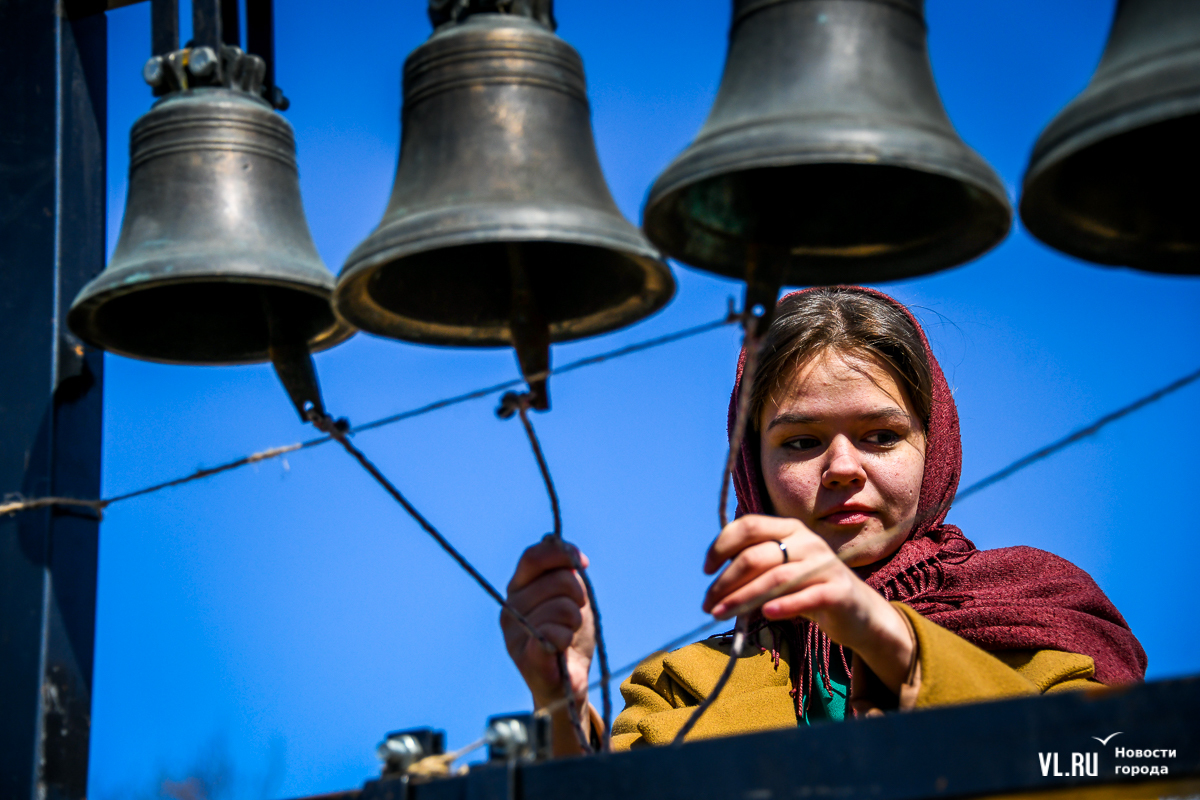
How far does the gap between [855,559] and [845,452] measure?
0.23 m

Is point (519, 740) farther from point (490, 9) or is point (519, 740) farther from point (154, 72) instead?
point (154, 72)

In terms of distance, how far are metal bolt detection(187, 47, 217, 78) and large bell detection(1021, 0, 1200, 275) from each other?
1350mm

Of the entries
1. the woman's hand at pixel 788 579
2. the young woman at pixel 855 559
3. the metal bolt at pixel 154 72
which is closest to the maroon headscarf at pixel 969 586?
the young woman at pixel 855 559

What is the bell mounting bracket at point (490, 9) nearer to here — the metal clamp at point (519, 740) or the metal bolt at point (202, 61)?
the metal bolt at point (202, 61)

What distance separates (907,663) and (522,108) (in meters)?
1.01

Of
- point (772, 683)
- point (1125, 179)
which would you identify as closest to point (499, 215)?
point (1125, 179)

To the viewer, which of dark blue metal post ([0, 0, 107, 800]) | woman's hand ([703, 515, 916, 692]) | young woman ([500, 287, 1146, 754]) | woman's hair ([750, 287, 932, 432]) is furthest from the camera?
woman's hair ([750, 287, 932, 432])

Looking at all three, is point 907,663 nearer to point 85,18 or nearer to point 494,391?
point 494,391

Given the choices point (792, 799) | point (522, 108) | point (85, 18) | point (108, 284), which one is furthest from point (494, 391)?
point (85, 18)

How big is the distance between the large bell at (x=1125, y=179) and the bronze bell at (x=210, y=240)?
113cm

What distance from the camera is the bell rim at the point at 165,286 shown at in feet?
6.51

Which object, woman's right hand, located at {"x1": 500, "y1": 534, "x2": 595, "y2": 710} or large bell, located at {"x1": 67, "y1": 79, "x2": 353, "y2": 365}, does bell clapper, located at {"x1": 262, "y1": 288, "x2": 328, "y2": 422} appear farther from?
woman's right hand, located at {"x1": 500, "y1": 534, "x2": 595, "y2": 710}

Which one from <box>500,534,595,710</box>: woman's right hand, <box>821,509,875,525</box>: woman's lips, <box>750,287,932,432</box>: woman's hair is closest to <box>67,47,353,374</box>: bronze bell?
<box>500,534,595,710</box>: woman's right hand

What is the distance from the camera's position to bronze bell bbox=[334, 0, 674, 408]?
1736 mm
